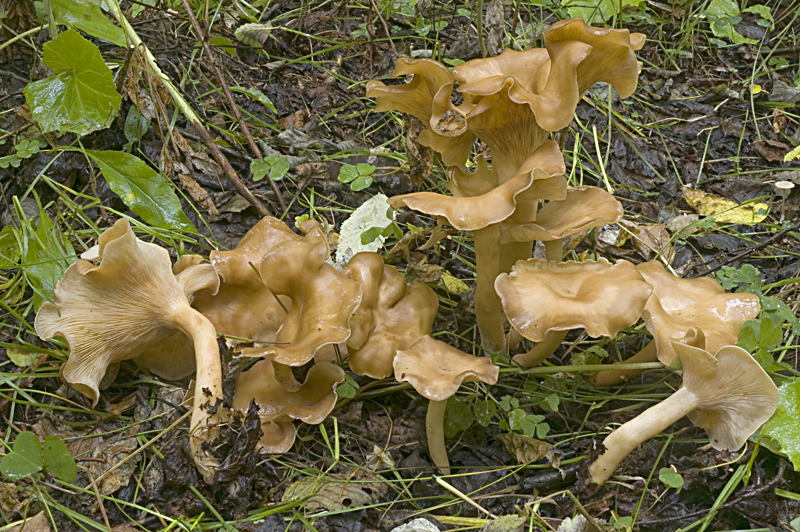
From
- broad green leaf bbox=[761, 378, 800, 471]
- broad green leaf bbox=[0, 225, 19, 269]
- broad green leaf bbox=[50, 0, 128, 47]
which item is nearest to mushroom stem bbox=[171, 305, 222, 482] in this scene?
broad green leaf bbox=[0, 225, 19, 269]

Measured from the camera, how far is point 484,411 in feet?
9.45

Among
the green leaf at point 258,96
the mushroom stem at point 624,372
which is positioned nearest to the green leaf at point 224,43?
the green leaf at point 258,96

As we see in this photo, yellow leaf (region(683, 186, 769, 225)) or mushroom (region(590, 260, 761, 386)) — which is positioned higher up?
mushroom (region(590, 260, 761, 386))

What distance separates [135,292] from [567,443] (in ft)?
7.26

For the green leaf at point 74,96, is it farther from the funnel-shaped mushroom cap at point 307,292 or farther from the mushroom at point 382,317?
the mushroom at point 382,317

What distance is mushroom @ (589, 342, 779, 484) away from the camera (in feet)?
7.87

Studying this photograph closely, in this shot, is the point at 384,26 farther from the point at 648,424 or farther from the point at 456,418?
the point at 648,424

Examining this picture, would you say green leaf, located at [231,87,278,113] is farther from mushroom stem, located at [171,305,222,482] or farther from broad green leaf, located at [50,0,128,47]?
mushroom stem, located at [171,305,222,482]

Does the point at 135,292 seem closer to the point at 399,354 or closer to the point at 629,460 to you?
the point at 399,354

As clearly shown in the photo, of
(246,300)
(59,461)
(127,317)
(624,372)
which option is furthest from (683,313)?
(59,461)

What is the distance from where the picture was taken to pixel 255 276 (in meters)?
3.05

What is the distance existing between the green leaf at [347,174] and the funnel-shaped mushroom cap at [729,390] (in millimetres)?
2285

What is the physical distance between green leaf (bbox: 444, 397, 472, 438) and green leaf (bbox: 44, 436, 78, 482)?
1660mm

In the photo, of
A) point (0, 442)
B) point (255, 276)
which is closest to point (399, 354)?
point (255, 276)
